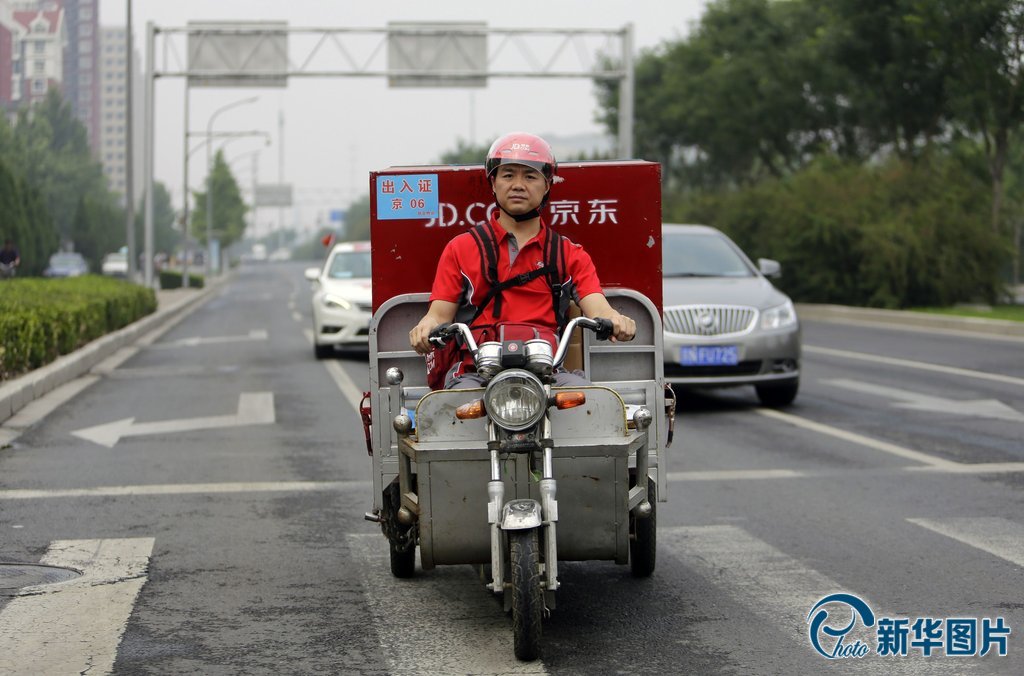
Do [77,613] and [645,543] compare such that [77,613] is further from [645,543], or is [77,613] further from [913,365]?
[913,365]

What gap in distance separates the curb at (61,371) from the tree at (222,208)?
3170 inches

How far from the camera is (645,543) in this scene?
20.1 feet

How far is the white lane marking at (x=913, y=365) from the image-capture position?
15.9 meters

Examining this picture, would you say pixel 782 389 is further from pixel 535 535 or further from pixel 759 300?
pixel 535 535

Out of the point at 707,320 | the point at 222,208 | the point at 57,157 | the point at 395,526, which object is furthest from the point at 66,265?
the point at 395,526

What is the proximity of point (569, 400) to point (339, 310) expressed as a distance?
14859mm

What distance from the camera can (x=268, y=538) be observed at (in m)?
7.22

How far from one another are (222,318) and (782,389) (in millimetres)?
23199

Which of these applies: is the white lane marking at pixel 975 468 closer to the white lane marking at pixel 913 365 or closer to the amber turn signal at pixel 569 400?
the amber turn signal at pixel 569 400

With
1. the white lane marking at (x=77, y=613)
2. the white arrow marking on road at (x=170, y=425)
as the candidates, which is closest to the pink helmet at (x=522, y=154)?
the white lane marking at (x=77, y=613)

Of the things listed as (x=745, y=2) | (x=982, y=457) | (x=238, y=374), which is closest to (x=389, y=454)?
(x=982, y=457)

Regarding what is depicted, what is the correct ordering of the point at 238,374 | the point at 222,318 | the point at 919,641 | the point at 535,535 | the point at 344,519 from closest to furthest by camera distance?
1. the point at 535,535
2. the point at 919,641
3. the point at 344,519
4. the point at 238,374
5. the point at 222,318

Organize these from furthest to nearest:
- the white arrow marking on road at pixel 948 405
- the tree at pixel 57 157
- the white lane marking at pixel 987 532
Result: the tree at pixel 57 157, the white arrow marking on road at pixel 948 405, the white lane marking at pixel 987 532

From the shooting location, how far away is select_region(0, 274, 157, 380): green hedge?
1486 cm
